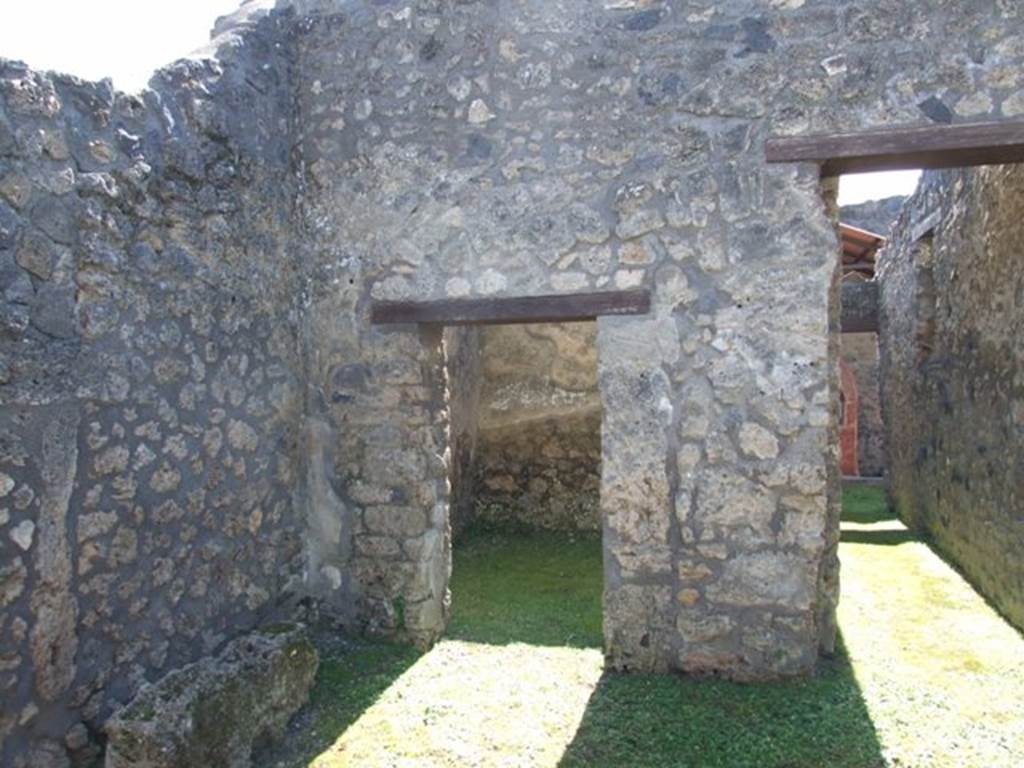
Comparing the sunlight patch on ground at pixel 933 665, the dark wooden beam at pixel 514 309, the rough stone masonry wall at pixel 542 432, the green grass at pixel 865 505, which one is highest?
the dark wooden beam at pixel 514 309

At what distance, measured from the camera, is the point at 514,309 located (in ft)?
13.3

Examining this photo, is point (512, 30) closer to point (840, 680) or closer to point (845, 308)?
point (840, 680)

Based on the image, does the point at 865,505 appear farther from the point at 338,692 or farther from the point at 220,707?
the point at 220,707

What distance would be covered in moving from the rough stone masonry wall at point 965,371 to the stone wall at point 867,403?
614 cm

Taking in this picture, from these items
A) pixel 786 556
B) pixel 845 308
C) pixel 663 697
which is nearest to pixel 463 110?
pixel 786 556

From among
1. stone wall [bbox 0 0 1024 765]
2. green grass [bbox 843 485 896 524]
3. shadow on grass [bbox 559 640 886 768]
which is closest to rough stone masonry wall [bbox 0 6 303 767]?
stone wall [bbox 0 0 1024 765]

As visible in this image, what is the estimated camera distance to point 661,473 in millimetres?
3883

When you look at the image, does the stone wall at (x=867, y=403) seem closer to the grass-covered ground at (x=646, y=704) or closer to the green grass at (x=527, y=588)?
the green grass at (x=527, y=588)

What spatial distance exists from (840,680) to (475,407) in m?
4.68

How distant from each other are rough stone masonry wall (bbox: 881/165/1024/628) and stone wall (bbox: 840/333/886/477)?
6138mm

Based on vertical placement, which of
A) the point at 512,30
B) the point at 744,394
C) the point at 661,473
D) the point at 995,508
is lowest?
the point at 995,508

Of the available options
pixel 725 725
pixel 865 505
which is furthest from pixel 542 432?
pixel 865 505

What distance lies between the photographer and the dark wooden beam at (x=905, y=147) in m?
3.39

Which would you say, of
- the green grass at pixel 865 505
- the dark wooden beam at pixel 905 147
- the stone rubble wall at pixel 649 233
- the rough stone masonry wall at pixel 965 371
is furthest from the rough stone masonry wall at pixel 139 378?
the green grass at pixel 865 505
